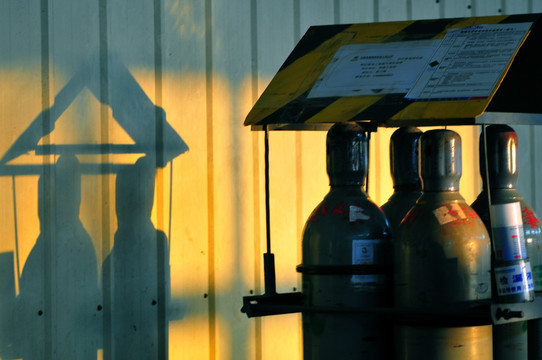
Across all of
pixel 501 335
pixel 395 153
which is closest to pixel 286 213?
pixel 395 153

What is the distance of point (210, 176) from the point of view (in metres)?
2.45

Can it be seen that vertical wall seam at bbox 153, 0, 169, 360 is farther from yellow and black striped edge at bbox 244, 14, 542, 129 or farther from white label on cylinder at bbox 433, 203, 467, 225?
white label on cylinder at bbox 433, 203, 467, 225

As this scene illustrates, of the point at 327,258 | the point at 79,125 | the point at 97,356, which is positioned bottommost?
the point at 97,356

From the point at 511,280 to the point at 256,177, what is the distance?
110cm

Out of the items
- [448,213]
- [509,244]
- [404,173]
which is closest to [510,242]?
[509,244]

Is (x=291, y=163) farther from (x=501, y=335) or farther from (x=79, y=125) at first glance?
(x=501, y=335)

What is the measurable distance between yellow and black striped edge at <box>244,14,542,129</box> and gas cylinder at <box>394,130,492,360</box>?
9cm

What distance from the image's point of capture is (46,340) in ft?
6.94

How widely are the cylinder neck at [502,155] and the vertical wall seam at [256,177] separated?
2.94 ft

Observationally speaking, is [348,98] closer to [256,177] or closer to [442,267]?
[442,267]

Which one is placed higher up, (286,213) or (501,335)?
(286,213)

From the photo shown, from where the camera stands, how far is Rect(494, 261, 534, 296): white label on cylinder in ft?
5.32

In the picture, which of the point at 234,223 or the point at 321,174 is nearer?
the point at 234,223

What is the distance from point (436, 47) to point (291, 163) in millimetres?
920
